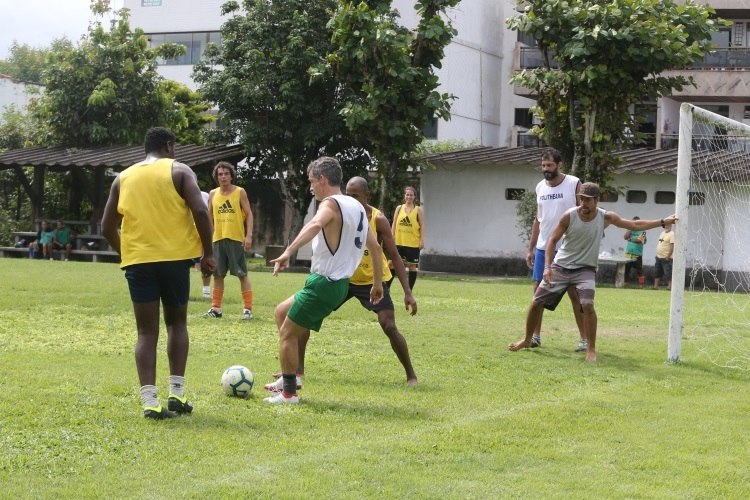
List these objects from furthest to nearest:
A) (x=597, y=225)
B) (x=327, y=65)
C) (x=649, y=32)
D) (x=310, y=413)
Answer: (x=327, y=65), (x=649, y=32), (x=597, y=225), (x=310, y=413)

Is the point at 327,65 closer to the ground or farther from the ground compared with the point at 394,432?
farther from the ground

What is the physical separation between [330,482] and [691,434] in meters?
2.96

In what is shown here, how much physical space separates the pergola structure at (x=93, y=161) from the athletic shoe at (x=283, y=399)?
81.6ft

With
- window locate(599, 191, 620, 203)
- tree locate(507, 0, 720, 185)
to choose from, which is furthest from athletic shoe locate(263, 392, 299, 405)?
window locate(599, 191, 620, 203)

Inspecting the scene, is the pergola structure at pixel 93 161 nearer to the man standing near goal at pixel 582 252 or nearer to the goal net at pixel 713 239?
the goal net at pixel 713 239

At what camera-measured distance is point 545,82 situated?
89.8ft

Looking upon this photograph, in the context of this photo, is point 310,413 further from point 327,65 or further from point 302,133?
point 302,133

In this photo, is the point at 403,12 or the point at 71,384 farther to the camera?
the point at 403,12

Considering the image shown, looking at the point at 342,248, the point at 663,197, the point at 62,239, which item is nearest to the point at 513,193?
the point at 663,197

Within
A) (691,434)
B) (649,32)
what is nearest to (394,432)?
(691,434)

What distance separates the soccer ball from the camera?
8242 mm

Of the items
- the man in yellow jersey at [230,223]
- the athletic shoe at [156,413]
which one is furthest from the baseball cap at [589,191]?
the athletic shoe at [156,413]

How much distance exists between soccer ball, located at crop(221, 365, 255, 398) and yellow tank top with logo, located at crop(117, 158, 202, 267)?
43.5 inches

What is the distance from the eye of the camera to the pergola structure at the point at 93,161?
3356 centimetres
